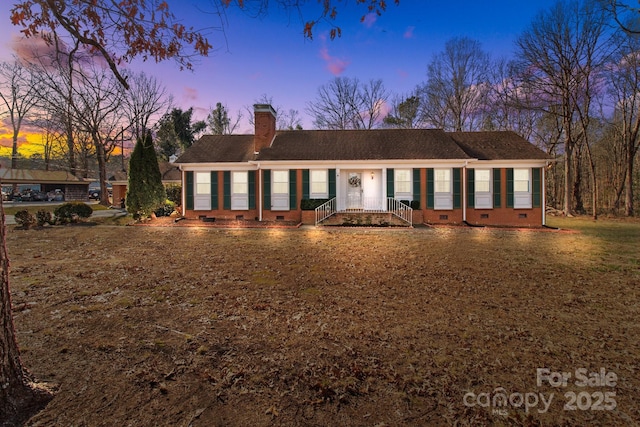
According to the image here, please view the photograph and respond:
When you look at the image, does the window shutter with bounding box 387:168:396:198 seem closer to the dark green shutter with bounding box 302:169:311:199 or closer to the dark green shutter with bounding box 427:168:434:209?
the dark green shutter with bounding box 427:168:434:209

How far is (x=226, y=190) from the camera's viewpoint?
18.2 meters

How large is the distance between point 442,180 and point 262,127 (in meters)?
10.4

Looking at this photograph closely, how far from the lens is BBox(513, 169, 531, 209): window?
17.1m

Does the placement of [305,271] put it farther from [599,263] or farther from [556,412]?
[599,263]

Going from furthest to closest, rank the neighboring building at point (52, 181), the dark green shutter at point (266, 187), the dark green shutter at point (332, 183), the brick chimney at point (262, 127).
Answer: the neighboring building at point (52, 181), the brick chimney at point (262, 127), the dark green shutter at point (266, 187), the dark green shutter at point (332, 183)

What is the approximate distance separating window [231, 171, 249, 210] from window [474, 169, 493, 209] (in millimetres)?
12412

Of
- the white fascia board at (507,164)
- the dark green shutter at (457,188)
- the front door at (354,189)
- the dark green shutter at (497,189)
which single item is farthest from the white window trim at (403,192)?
the dark green shutter at (497,189)

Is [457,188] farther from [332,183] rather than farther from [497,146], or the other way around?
[332,183]

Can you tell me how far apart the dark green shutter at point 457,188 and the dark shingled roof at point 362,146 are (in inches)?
31.0

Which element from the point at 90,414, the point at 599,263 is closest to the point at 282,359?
the point at 90,414

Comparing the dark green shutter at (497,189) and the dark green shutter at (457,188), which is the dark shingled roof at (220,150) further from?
the dark green shutter at (497,189)

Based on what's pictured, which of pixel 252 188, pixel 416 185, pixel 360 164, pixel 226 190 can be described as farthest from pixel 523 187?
pixel 226 190

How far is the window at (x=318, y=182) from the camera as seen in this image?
57.1 ft

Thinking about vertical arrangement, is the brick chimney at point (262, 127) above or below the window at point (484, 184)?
above
